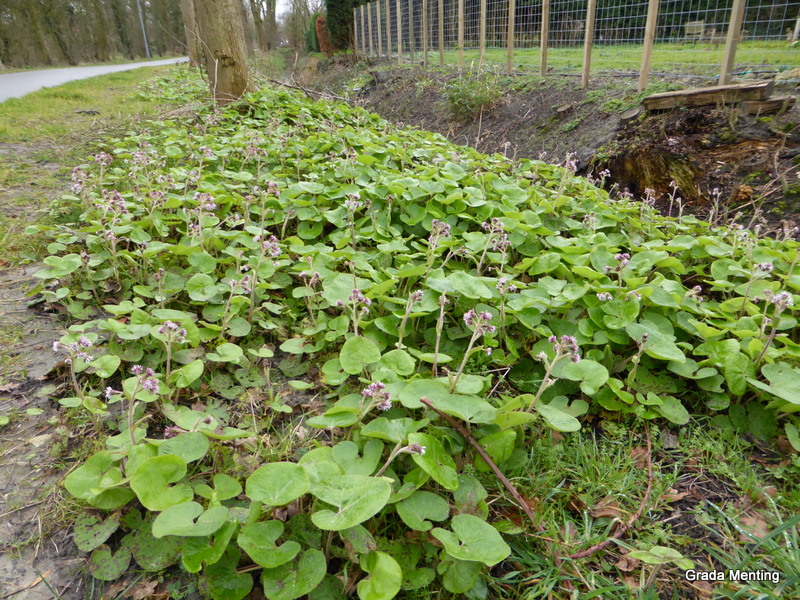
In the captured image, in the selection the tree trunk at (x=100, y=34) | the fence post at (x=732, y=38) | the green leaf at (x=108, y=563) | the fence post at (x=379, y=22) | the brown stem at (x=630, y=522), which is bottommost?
the brown stem at (x=630, y=522)

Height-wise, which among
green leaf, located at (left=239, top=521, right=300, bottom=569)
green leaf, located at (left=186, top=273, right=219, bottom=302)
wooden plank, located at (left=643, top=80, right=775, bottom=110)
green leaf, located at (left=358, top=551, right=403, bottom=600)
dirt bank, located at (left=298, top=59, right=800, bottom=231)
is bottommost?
green leaf, located at (left=358, top=551, right=403, bottom=600)

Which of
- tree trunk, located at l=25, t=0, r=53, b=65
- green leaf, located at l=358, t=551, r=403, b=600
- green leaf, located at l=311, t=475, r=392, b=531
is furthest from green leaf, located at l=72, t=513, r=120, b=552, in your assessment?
tree trunk, located at l=25, t=0, r=53, b=65

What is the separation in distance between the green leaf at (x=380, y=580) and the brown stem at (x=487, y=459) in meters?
0.48

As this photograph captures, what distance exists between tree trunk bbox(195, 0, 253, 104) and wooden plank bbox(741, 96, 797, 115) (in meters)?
5.66

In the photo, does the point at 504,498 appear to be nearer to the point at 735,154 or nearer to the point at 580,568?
the point at 580,568

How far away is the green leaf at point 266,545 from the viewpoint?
1.18 metres

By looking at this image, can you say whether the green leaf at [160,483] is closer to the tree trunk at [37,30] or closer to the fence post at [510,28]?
the fence post at [510,28]

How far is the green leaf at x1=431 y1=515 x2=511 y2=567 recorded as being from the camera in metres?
1.22

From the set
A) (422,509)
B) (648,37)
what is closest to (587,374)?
(422,509)

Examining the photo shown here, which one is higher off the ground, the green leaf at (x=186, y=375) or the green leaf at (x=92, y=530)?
the green leaf at (x=186, y=375)

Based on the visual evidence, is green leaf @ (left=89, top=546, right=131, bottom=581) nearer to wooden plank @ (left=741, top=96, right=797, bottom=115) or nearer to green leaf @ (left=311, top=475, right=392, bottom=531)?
green leaf @ (left=311, top=475, right=392, bottom=531)

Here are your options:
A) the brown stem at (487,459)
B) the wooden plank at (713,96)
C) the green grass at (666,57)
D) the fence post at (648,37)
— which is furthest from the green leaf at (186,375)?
the green grass at (666,57)

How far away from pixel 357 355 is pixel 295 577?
79cm

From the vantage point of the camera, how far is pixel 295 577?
47.9 inches
